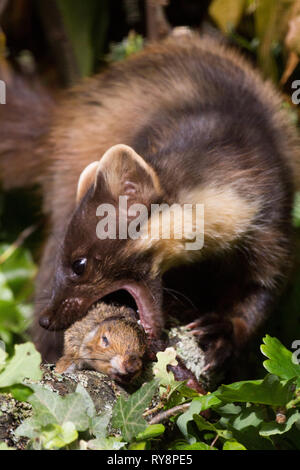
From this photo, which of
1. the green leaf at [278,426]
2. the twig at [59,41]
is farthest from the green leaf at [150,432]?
the twig at [59,41]

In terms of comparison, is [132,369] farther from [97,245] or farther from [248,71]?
[248,71]

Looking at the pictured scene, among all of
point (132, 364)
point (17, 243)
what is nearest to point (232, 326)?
point (132, 364)

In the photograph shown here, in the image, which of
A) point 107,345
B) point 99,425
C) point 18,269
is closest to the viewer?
point 99,425

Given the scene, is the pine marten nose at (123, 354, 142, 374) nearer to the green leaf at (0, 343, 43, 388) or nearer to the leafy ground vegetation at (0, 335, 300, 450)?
the leafy ground vegetation at (0, 335, 300, 450)

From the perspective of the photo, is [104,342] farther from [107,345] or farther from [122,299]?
[122,299]

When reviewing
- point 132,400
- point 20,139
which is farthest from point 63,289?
point 20,139

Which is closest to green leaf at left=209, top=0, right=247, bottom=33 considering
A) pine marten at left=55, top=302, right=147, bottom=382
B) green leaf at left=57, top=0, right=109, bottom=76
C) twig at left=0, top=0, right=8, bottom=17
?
green leaf at left=57, top=0, right=109, bottom=76

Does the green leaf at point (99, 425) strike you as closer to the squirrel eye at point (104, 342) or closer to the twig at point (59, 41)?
the squirrel eye at point (104, 342)
